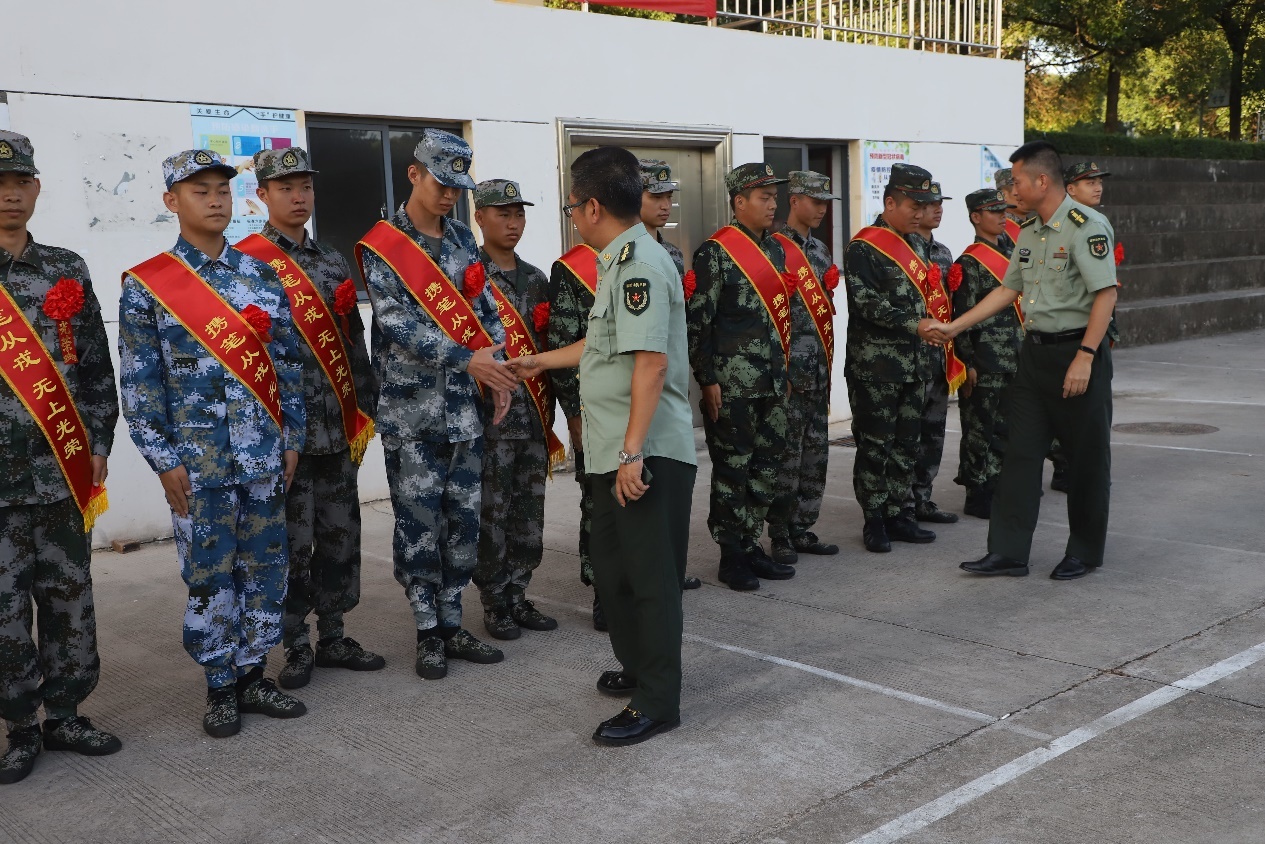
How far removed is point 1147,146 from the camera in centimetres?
1867

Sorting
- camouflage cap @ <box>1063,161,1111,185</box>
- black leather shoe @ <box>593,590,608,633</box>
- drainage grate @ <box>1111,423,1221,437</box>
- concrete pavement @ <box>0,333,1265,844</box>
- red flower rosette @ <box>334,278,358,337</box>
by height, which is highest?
camouflage cap @ <box>1063,161,1111,185</box>

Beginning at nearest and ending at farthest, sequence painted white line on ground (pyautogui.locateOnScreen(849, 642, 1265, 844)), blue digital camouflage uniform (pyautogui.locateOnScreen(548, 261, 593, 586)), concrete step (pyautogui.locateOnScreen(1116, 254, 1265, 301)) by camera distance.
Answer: painted white line on ground (pyautogui.locateOnScreen(849, 642, 1265, 844))
blue digital camouflage uniform (pyautogui.locateOnScreen(548, 261, 593, 586))
concrete step (pyautogui.locateOnScreen(1116, 254, 1265, 301))

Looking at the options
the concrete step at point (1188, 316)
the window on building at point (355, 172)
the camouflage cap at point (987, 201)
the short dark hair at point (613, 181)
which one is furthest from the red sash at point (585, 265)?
the concrete step at point (1188, 316)

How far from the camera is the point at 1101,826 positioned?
3.14 m

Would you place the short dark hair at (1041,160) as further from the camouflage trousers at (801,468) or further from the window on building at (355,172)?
the window on building at (355,172)

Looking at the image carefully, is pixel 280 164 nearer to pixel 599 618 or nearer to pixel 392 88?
pixel 599 618

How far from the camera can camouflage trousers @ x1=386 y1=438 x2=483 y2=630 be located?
4.44 meters

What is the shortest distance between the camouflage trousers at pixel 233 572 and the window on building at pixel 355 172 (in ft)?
11.5

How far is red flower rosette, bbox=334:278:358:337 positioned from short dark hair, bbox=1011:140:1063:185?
3000 mm

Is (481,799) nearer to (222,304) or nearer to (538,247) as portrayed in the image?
(222,304)

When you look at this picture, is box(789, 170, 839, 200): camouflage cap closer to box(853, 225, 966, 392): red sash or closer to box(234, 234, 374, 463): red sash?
box(853, 225, 966, 392): red sash

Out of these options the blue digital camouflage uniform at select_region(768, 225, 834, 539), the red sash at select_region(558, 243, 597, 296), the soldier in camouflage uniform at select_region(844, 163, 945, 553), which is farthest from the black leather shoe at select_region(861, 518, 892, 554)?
the red sash at select_region(558, 243, 597, 296)

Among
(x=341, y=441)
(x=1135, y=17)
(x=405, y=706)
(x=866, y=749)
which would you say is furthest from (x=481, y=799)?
(x=1135, y=17)

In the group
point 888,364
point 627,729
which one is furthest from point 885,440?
point 627,729
